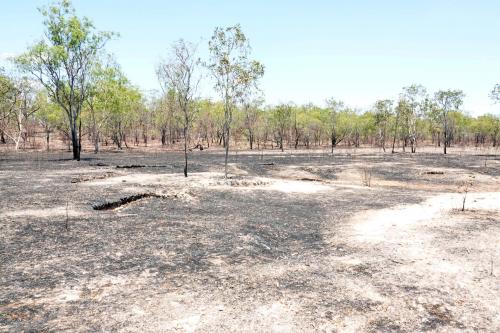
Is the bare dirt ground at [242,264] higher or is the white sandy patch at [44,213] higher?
the white sandy patch at [44,213]

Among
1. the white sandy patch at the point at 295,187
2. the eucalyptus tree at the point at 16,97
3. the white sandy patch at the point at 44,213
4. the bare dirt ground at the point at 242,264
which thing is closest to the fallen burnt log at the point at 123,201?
the bare dirt ground at the point at 242,264

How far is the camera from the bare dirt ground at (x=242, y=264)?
7367 millimetres

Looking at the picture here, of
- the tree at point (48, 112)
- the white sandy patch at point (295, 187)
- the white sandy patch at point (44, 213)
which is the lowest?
the white sandy patch at point (295, 187)

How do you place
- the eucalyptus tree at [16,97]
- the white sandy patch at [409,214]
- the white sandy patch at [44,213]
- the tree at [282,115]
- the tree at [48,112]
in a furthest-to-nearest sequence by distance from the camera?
the tree at [282,115] → the tree at [48,112] → the eucalyptus tree at [16,97] → the white sandy patch at [44,213] → the white sandy patch at [409,214]

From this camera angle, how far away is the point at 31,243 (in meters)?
11.6

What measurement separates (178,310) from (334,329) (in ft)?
9.67

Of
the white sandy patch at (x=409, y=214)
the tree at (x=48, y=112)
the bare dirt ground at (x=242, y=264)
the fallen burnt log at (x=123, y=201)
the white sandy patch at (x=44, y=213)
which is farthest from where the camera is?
the tree at (x=48, y=112)

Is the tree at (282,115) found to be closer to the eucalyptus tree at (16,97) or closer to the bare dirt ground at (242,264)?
the eucalyptus tree at (16,97)

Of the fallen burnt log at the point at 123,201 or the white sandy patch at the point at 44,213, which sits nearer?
the white sandy patch at the point at 44,213

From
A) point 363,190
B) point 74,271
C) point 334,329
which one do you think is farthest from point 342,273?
point 363,190

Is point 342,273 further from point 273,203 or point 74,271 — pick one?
point 273,203

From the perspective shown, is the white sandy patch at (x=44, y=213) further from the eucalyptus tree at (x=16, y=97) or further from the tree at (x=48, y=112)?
the tree at (x=48, y=112)

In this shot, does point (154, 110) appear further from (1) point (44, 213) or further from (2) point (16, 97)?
(1) point (44, 213)

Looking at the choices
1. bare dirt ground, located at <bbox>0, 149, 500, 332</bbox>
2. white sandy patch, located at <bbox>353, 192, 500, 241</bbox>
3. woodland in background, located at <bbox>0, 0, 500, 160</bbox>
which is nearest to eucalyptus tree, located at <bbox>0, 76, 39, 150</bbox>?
woodland in background, located at <bbox>0, 0, 500, 160</bbox>
